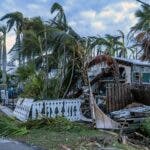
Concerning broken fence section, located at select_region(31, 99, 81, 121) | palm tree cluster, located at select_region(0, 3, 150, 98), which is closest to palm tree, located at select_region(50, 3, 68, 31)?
palm tree cluster, located at select_region(0, 3, 150, 98)

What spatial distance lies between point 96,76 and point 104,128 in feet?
25.0

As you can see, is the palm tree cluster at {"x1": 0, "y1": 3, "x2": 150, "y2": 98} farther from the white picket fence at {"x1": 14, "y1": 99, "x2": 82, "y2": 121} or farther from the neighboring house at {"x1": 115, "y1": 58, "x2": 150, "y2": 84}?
the neighboring house at {"x1": 115, "y1": 58, "x2": 150, "y2": 84}

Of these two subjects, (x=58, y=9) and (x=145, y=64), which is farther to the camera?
(x=145, y=64)

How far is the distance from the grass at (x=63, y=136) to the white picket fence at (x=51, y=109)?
1773 millimetres

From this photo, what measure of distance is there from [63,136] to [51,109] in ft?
14.1

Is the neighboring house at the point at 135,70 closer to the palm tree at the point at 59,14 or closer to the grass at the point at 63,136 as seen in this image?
the palm tree at the point at 59,14

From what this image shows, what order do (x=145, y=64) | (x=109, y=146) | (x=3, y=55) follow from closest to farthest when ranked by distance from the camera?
(x=109, y=146) < (x=145, y=64) < (x=3, y=55)

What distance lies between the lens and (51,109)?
16.3 metres

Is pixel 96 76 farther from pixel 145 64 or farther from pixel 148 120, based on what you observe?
pixel 148 120

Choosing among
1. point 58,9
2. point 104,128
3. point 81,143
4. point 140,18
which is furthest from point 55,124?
point 140,18

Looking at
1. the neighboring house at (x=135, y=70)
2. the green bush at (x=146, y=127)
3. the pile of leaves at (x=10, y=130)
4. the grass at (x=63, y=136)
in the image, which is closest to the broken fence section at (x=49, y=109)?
the grass at (x=63, y=136)

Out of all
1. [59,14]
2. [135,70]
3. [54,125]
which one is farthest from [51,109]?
[135,70]

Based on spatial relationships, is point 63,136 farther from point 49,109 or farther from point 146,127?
point 49,109

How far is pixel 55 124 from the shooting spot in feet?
45.1
